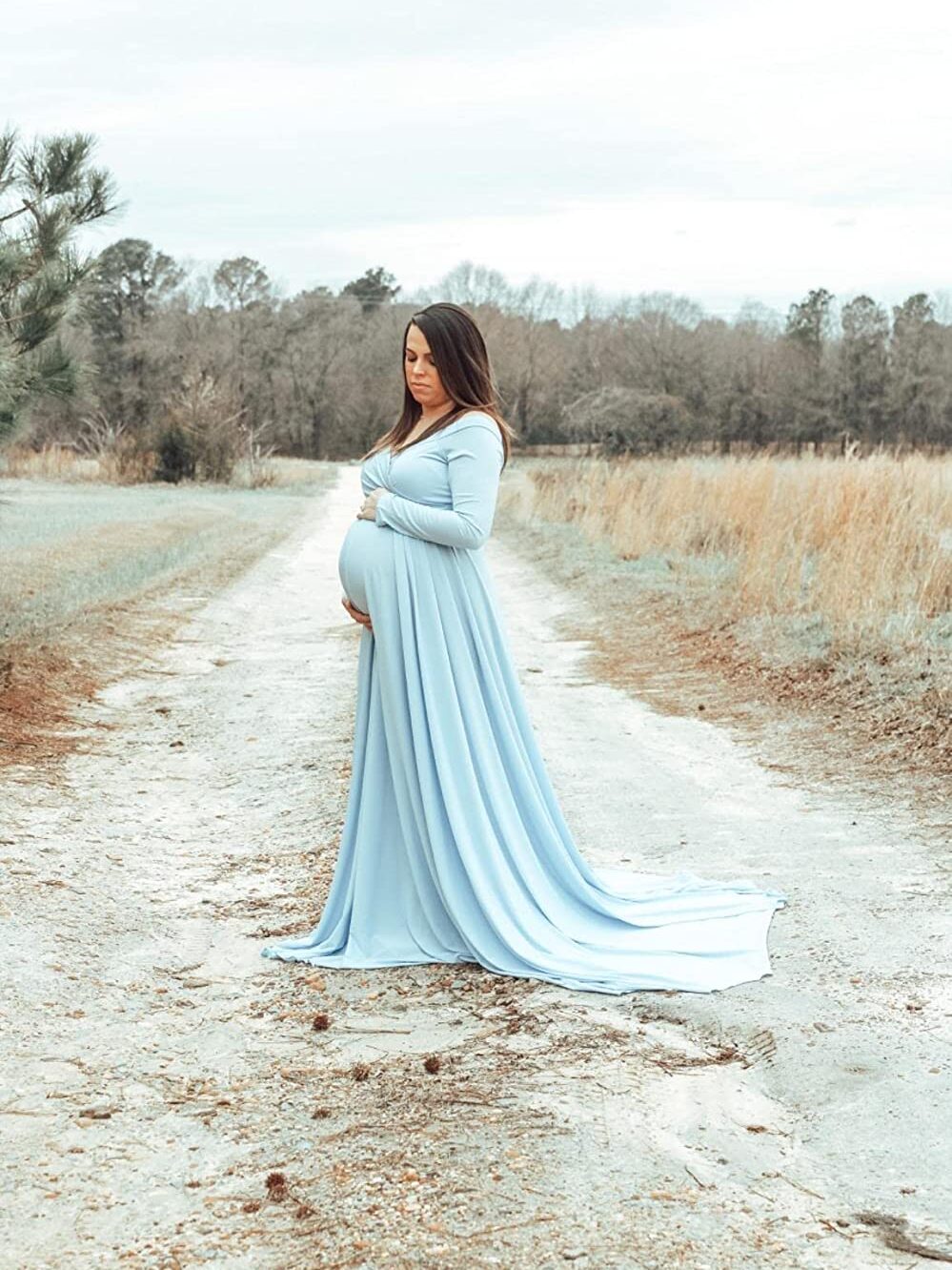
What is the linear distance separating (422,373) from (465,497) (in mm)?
399

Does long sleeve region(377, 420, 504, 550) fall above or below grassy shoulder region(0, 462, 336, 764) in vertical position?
above

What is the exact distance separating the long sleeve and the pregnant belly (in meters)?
0.11

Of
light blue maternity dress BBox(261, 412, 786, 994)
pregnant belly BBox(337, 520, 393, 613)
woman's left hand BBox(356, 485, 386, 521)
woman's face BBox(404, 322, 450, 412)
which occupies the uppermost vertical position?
woman's face BBox(404, 322, 450, 412)

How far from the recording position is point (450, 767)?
4777mm

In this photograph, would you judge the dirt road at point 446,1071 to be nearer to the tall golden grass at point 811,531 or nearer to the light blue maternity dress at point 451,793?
the light blue maternity dress at point 451,793

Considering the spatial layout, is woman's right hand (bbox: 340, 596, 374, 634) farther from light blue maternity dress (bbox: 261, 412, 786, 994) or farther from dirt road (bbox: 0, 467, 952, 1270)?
dirt road (bbox: 0, 467, 952, 1270)

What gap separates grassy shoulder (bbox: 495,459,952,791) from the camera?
8.62 m

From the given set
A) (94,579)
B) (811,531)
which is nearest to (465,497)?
(811,531)

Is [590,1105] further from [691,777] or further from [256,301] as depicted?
[256,301]

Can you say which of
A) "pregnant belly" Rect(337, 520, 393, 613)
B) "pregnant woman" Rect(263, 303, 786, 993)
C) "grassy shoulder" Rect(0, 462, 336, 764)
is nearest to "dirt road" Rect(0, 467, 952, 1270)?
"pregnant woman" Rect(263, 303, 786, 993)

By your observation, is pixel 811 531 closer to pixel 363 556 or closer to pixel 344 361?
pixel 363 556

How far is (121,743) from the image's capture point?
884cm

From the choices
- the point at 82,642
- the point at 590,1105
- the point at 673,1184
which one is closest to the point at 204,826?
the point at 590,1105

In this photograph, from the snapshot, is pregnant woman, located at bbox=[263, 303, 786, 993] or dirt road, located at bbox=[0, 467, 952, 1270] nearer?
dirt road, located at bbox=[0, 467, 952, 1270]
